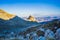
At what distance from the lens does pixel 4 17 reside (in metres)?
33.6

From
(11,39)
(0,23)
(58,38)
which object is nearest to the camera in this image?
(58,38)

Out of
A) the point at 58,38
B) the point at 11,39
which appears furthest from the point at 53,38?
the point at 11,39

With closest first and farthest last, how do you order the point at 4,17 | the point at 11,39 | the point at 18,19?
the point at 11,39
the point at 18,19
the point at 4,17

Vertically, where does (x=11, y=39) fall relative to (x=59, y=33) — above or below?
below

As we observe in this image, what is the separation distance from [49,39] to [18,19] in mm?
26830

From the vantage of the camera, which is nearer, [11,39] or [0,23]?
[11,39]

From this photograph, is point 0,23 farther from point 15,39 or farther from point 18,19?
point 15,39

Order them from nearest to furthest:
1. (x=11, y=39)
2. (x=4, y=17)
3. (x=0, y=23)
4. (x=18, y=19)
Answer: (x=11, y=39) < (x=0, y=23) < (x=18, y=19) < (x=4, y=17)

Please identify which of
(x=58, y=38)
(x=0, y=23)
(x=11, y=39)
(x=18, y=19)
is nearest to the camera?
(x=58, y=38)

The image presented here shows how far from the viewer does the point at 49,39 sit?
13.4ft

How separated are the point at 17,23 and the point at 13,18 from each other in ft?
9.80

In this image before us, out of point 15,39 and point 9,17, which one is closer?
point 15,39

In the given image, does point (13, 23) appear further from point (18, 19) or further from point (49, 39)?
point (49, 39)

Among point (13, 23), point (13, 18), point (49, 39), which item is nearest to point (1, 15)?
point (13, 18)
